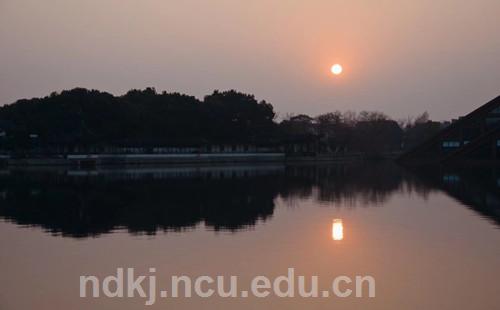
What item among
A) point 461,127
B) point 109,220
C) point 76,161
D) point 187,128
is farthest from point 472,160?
point 109,220

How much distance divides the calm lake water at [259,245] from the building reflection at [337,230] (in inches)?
0.7

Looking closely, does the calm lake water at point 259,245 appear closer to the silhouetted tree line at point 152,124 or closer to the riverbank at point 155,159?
the riverbank at point 155,159

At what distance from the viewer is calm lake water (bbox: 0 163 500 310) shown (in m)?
6.57

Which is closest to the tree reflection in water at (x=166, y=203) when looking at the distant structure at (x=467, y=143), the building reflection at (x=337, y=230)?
the building reflection at (x=337, y=230)

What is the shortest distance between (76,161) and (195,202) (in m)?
28.6

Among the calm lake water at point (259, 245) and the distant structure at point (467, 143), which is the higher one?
the distant structure at point (467, 143)

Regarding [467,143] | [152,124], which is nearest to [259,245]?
[467,143]

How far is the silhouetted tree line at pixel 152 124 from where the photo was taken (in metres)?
43.8

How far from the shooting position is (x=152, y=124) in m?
47.8

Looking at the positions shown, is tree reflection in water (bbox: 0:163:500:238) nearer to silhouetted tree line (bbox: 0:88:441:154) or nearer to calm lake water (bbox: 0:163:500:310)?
calm lake water (bbox: 0:163:500:310)

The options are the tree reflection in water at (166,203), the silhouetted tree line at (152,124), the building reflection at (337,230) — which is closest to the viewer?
the building reflection at (337,230)

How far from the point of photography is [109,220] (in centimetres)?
1253

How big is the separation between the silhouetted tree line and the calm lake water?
2794 centimetres

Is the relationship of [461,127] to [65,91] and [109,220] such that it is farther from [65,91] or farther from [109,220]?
[109,220]
